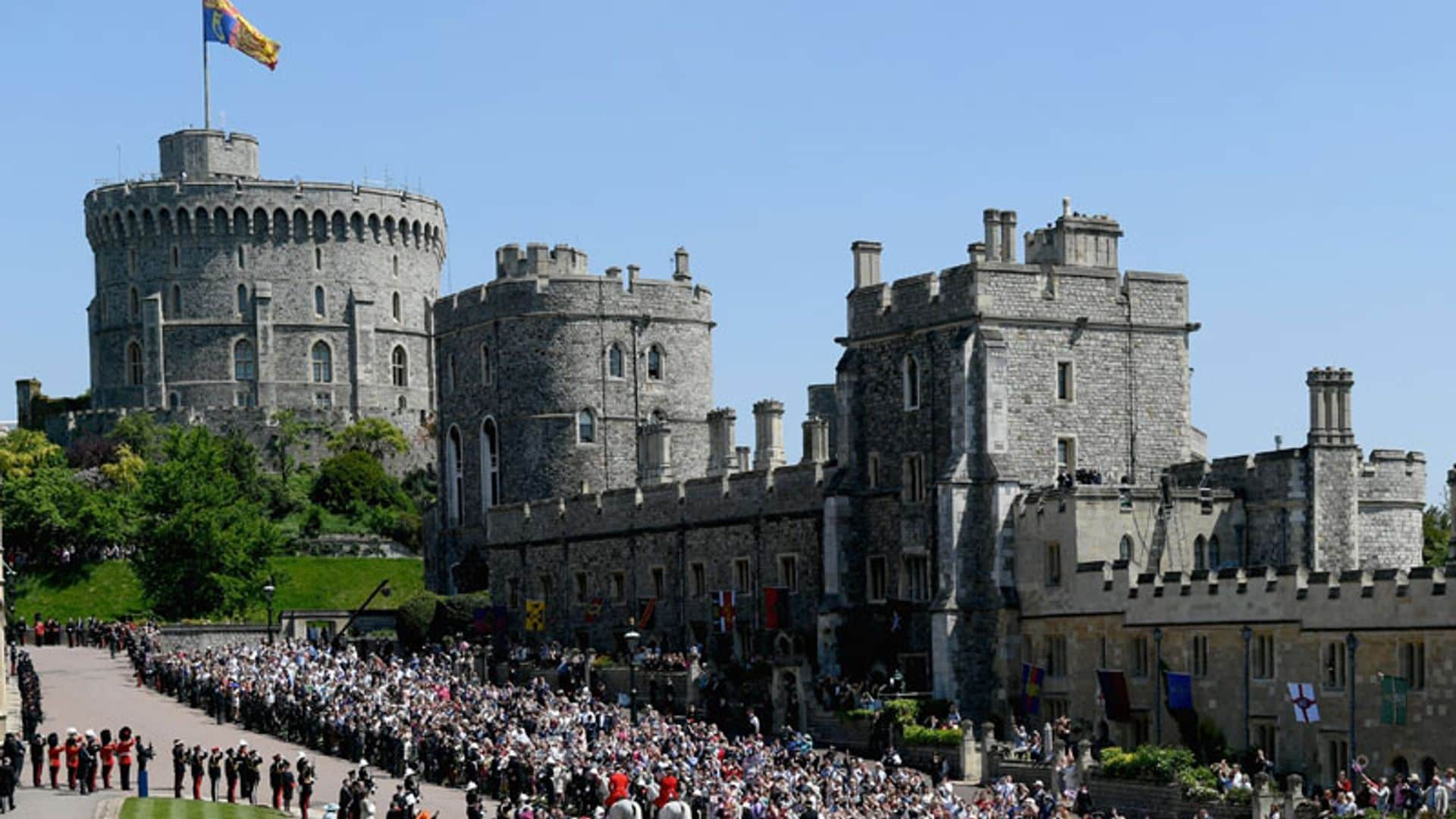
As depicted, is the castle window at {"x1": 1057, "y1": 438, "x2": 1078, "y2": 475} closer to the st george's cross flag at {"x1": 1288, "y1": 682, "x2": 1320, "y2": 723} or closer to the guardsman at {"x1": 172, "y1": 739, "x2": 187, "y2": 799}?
the st george's cross flag at {"x1": 1288, "y1": 682, "x2": 1320, "y2": 723}

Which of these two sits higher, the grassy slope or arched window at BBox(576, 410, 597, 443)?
arched window at BBox(576, 410, 597, 443)

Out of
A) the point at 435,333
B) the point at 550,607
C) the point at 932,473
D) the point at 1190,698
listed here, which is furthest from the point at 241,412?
the point at 1190,698

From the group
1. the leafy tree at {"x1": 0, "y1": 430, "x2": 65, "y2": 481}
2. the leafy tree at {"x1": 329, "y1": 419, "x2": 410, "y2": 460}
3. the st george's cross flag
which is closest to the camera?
the st george's cross flag

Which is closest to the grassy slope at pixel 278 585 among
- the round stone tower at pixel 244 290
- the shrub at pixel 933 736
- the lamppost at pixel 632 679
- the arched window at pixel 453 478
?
the arched window at pixel 453 478

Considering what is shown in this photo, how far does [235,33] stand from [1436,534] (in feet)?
207

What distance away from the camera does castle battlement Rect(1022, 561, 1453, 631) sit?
49.0 meters

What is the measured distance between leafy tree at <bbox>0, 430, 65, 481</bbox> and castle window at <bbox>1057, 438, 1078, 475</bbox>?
61.4 meters

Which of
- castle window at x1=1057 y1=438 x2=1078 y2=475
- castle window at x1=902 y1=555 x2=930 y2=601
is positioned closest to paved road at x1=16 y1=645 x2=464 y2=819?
castle window at x1=902 y1=555 x2=930 y2=601

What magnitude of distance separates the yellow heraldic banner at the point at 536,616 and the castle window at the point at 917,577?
19.8 metres

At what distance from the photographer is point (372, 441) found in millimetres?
122562

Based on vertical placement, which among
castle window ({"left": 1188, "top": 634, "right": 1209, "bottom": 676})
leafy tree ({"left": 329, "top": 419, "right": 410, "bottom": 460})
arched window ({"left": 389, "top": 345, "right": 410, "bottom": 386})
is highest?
arched window ({"left": 389, "top": 345, "right": 410, "bottom": 386})

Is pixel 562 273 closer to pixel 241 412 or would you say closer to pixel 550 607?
pixel 550 607

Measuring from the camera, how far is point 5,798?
156 ft

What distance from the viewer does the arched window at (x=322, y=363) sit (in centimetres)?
13250
